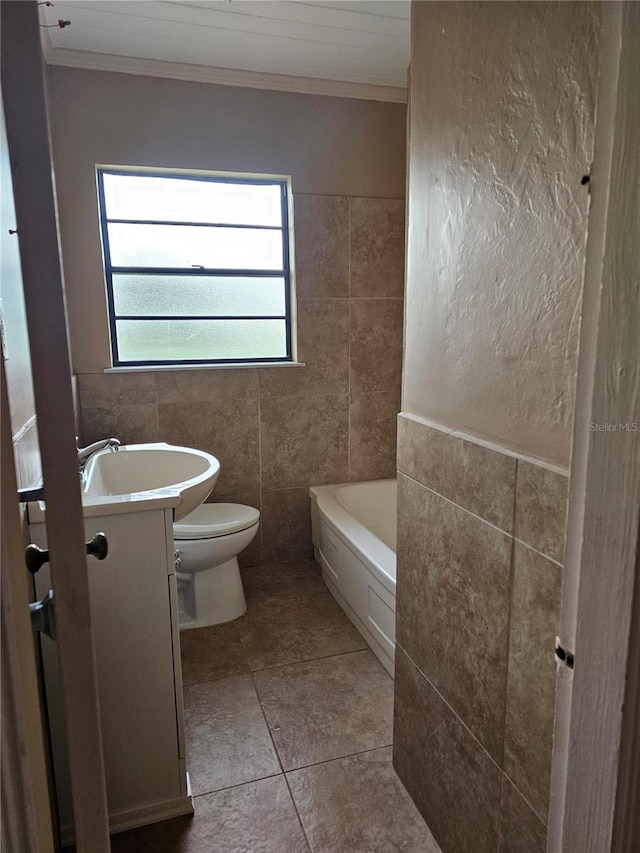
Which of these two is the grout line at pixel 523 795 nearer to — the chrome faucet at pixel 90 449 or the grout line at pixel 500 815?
the grout line at pixel 500 815

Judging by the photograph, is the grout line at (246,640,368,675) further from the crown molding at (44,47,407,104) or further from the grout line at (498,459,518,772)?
the crown molding at (44,47,407,104)

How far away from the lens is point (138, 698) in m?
1.45

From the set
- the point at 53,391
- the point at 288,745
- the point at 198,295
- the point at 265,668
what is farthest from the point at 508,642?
the point at 198,295

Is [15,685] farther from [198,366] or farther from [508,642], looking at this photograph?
[198,366]

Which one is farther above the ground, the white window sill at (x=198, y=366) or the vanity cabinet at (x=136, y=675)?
the white window sill at (x=198, y=366)

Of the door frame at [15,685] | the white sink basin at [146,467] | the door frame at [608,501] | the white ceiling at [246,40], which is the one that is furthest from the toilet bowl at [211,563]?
the white ceiling at [246,40]

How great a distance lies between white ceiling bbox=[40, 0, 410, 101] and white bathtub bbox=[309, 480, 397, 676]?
2.10 m

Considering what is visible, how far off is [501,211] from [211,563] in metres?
1.92

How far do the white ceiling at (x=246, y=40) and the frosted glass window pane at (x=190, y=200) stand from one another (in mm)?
456

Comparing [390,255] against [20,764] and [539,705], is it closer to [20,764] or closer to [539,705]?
[539,705]

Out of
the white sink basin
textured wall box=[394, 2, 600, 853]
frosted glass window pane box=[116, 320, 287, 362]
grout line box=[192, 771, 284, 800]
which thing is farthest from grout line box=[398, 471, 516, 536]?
frosted glass window pane box=[116, 320, 287, 362]

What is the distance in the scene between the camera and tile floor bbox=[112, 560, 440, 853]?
1.43m

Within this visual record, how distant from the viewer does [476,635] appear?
1129 mm

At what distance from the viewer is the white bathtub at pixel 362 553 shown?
2.09m
